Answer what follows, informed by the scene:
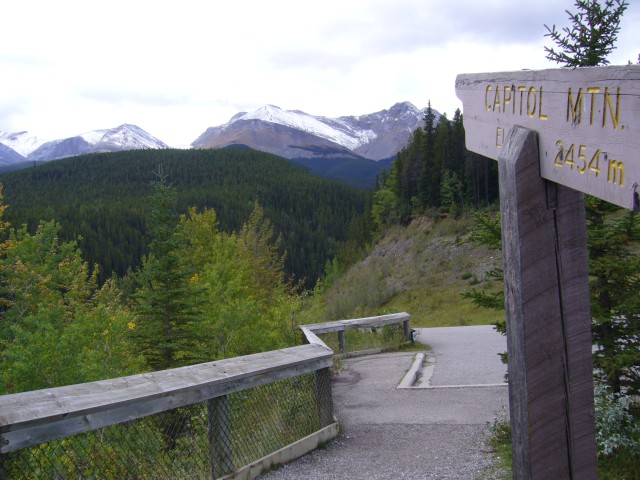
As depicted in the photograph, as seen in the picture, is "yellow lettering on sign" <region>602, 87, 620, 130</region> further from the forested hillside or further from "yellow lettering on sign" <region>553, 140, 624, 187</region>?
the forested hillside

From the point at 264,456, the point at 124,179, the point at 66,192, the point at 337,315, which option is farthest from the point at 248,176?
the point at 264,456

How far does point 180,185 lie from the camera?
560 feet

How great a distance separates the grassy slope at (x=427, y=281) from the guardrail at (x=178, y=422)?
16913 millimetres

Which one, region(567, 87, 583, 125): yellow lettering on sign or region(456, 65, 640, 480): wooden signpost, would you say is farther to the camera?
region(456, 65, 640, 480): wooden signpost

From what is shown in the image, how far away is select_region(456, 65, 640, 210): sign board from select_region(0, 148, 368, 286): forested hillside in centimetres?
10092

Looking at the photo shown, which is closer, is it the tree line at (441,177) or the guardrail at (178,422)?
the guardrail at (178,422)

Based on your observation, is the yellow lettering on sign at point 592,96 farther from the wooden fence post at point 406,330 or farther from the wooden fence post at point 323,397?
the wooden fence post at point 406,330

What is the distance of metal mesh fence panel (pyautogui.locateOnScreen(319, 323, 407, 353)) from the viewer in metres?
13.5

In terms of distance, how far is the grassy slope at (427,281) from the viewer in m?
28.7

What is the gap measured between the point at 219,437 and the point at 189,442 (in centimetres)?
31

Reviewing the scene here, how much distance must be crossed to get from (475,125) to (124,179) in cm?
18164

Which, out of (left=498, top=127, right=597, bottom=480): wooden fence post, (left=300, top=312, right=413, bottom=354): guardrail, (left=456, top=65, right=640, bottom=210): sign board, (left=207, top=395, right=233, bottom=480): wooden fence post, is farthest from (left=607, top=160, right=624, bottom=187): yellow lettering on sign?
(left=300, top=312, right=413, bottom=354): guardrail

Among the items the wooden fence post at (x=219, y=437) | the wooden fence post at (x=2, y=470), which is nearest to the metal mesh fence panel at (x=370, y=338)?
the wooden fence post at (x=219, y=437)

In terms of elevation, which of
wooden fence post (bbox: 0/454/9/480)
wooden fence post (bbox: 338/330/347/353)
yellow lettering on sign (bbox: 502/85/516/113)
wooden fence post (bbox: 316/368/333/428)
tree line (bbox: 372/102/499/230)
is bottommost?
wooden fence post (bbox: 338/330/347/353)
